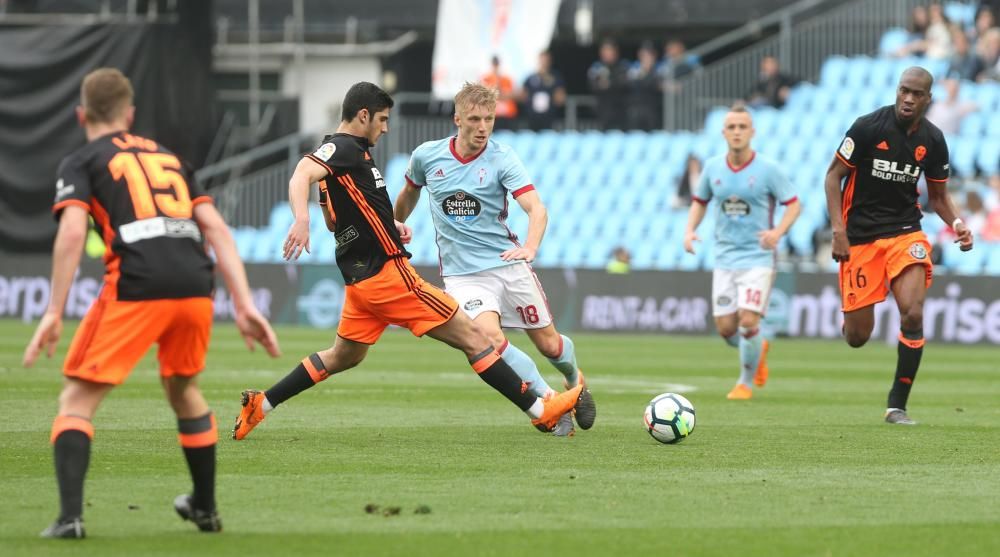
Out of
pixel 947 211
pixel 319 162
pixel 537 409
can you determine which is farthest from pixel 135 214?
pixel 947 211

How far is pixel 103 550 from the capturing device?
6.01 metres

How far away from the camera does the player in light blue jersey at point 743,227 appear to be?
1382 centimetres

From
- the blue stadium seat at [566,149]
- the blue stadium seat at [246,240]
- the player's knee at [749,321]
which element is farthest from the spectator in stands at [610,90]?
the player's knee at [749,321]

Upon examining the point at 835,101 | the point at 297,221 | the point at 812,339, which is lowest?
the point at 812,339

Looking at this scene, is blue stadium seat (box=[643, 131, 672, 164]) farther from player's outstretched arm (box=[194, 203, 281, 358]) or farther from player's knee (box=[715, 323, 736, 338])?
player's outstretched arm (box=[194, 203, 281, 358])

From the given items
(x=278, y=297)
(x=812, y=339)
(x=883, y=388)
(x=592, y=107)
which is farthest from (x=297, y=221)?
(x=592, y=107)

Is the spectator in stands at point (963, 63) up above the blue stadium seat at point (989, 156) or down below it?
above

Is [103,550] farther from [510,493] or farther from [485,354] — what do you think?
[485,354]

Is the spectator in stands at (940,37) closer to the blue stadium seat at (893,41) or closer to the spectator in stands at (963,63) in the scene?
the spectator in stands at (963,63)

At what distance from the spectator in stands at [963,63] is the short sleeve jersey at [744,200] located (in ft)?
43.6

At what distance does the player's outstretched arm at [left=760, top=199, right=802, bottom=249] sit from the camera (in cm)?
1347

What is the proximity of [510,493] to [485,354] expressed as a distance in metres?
Result: 1.99

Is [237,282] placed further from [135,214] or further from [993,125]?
[993,125]

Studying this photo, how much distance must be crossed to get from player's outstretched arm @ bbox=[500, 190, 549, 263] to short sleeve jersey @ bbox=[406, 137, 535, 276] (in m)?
0.25
